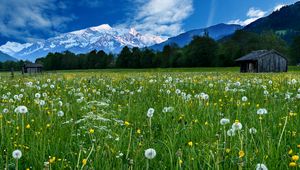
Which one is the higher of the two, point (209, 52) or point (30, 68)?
point (209, 52)

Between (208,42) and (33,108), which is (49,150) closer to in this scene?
(33,108)

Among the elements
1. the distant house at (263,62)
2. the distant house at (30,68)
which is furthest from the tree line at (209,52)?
the distant house at (263,62)

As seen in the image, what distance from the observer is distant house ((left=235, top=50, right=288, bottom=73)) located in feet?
244

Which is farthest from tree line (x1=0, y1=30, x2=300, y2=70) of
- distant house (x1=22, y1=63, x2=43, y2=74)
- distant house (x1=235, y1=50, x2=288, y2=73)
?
distant house (x1=235, y1=50, x2=288, y2=73)

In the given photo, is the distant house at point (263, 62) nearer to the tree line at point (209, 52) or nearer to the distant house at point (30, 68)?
the tree line at point (209, 52)

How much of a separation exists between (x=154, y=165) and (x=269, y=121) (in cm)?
245

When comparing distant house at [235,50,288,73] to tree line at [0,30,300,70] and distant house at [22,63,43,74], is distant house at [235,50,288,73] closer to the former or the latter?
tree line at [0,30,300,70]

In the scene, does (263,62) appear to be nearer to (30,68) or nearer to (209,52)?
(209,52)

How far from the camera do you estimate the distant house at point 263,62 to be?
74500 millimetres

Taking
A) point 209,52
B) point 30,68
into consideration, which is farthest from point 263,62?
point 30,68

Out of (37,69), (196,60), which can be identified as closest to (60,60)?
(37,69)

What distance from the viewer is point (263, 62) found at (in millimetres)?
75125

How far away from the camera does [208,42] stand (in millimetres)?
135500

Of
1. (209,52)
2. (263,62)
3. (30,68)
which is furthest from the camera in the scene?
(30,68)
